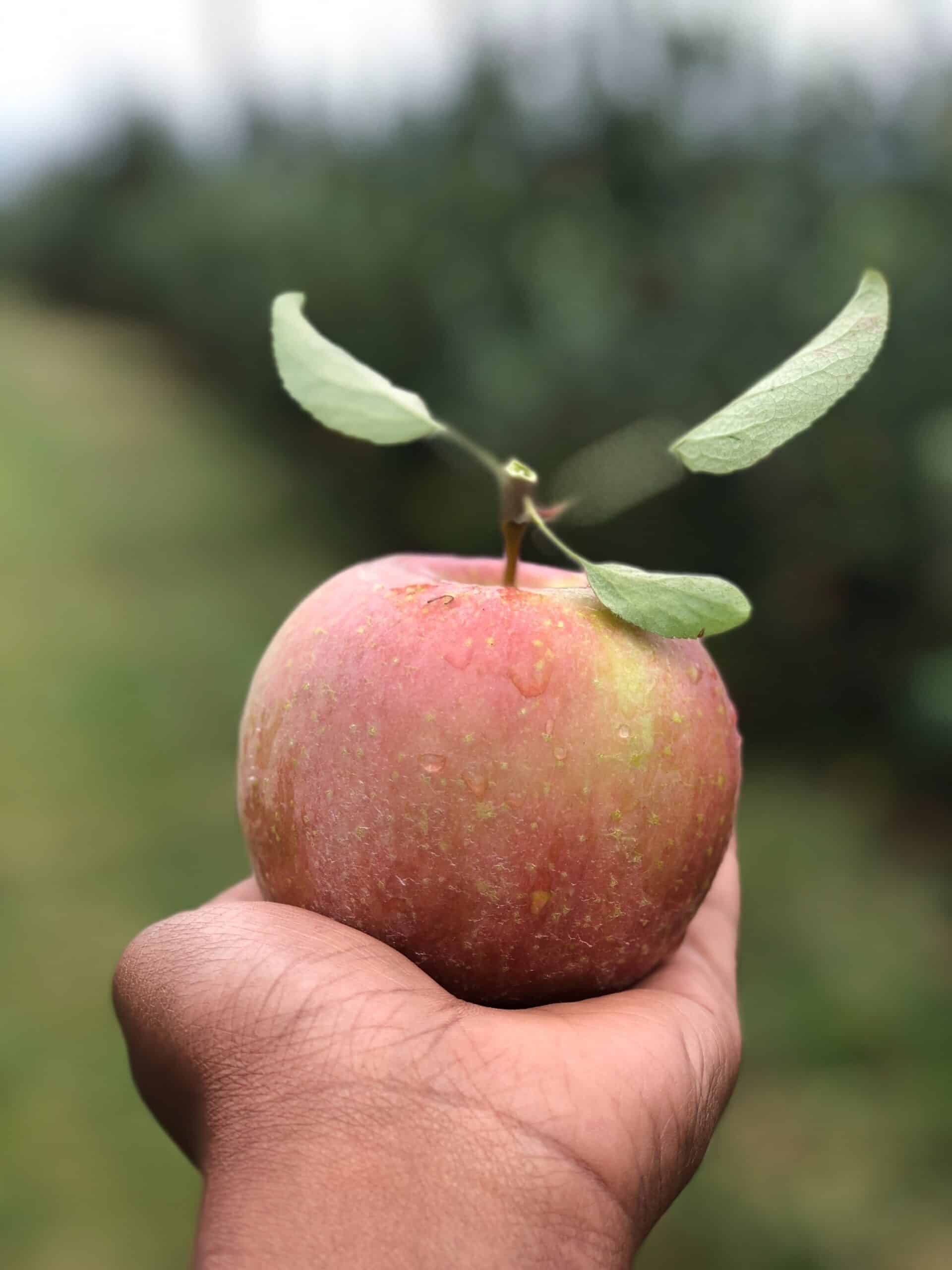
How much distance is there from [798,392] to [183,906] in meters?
2.41

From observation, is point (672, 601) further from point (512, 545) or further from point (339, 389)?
point (339, 389)

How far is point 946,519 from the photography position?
118 inches

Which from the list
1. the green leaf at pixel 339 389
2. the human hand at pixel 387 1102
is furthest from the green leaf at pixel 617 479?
the human hand at pixel 387 1102

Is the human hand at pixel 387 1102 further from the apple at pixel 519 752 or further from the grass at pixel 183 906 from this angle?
the grass at pixel 183 906

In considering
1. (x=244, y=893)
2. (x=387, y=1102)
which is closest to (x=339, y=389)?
(x=244, y=893)

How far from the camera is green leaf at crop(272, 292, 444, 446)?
46.4 inches

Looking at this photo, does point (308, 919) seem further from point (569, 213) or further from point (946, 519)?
point (569, 213)

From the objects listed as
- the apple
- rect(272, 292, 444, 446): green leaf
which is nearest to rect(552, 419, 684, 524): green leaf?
the apple

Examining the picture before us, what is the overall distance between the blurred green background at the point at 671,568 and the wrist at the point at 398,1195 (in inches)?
56.2

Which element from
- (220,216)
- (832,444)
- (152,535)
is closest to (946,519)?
(832,444)

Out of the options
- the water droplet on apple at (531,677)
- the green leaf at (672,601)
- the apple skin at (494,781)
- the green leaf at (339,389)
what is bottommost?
the apple skin at (494,781)

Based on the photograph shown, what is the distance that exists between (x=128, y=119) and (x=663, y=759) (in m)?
10.9

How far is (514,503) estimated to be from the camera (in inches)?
43.6

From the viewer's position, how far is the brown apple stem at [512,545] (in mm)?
1123
